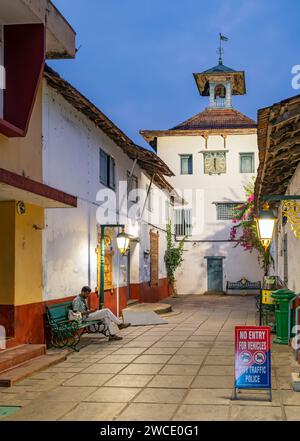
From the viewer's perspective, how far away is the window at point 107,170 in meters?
14.8

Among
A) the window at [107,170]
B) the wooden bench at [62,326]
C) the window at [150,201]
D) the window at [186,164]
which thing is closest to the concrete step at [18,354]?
the wooden bench at [62,326]

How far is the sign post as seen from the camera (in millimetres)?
6590

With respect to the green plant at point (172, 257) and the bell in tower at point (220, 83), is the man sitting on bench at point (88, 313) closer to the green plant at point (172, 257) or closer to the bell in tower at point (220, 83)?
the green plant at point (172, 257)

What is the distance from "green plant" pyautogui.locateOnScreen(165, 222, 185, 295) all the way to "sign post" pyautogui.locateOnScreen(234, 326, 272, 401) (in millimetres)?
19588

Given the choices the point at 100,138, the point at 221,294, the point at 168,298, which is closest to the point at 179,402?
the point at 100,138

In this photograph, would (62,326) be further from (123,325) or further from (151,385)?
(123,325)

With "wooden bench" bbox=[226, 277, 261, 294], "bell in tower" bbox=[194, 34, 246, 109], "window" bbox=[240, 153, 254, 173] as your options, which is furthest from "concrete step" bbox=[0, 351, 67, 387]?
"bell in tower" bbox=[194, 34, 246, 109]

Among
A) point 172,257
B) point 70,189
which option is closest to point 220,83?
point 172,257

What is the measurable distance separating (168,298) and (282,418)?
775 inches

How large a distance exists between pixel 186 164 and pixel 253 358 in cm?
2155

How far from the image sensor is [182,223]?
2800cm

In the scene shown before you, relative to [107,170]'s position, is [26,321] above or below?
below

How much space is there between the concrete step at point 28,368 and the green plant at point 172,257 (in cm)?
1695

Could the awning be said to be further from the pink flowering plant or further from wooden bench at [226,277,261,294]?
wooden bench at [226,277,261,294]
